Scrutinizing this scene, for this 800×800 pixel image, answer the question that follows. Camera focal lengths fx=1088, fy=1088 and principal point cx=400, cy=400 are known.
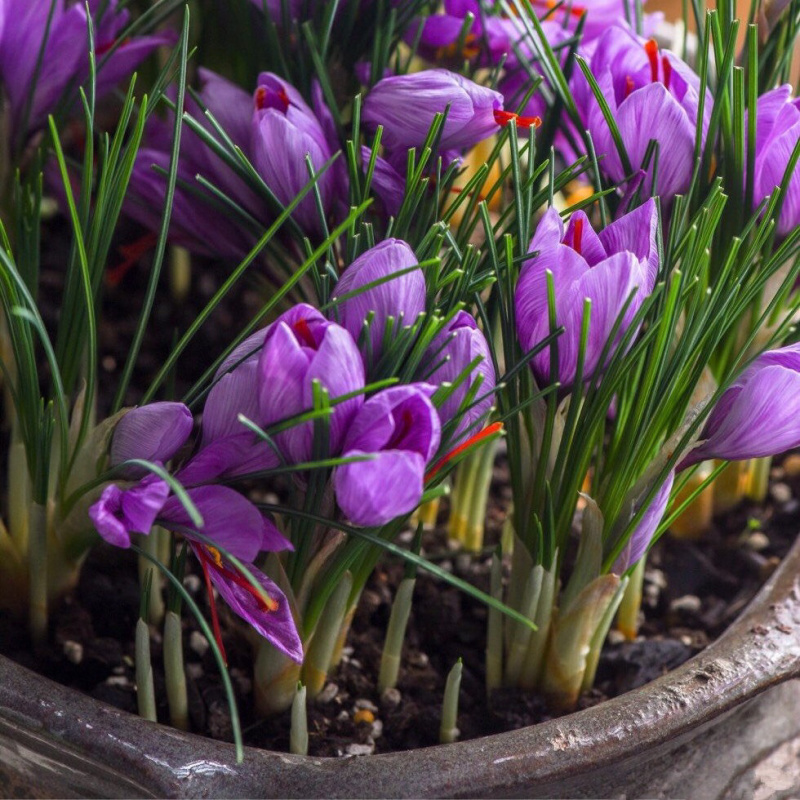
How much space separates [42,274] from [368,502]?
623mm

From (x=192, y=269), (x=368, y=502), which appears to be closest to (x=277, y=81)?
(x=368, y=502)

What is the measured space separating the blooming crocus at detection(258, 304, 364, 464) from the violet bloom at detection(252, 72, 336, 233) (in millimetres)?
121

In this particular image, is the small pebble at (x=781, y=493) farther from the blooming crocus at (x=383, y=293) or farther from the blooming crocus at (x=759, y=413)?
the blooming crocus at (x=383, y=293)

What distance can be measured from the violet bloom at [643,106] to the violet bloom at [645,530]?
0.15 meters

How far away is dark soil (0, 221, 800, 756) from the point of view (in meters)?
0.56

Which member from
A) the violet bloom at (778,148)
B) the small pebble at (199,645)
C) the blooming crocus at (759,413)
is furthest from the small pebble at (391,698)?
the violet bloom at (778,148)

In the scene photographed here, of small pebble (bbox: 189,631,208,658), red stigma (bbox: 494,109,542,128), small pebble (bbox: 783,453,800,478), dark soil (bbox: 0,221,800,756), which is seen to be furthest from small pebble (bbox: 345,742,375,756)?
small pebble (bbox: 783,453,800,478)

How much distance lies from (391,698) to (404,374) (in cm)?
23

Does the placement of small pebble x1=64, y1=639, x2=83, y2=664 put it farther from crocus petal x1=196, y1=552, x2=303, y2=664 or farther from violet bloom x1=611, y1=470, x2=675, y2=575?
violet bloom x1=611, y1=470, x2=675, y2=575

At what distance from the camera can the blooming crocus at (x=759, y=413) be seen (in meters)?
0.46

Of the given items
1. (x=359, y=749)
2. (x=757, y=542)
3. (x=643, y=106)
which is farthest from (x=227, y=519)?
(x=757, y=542)

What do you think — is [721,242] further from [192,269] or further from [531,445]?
[192,269]

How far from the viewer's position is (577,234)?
463 millimetres

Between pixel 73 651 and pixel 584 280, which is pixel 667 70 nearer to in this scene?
pixel 584 280
